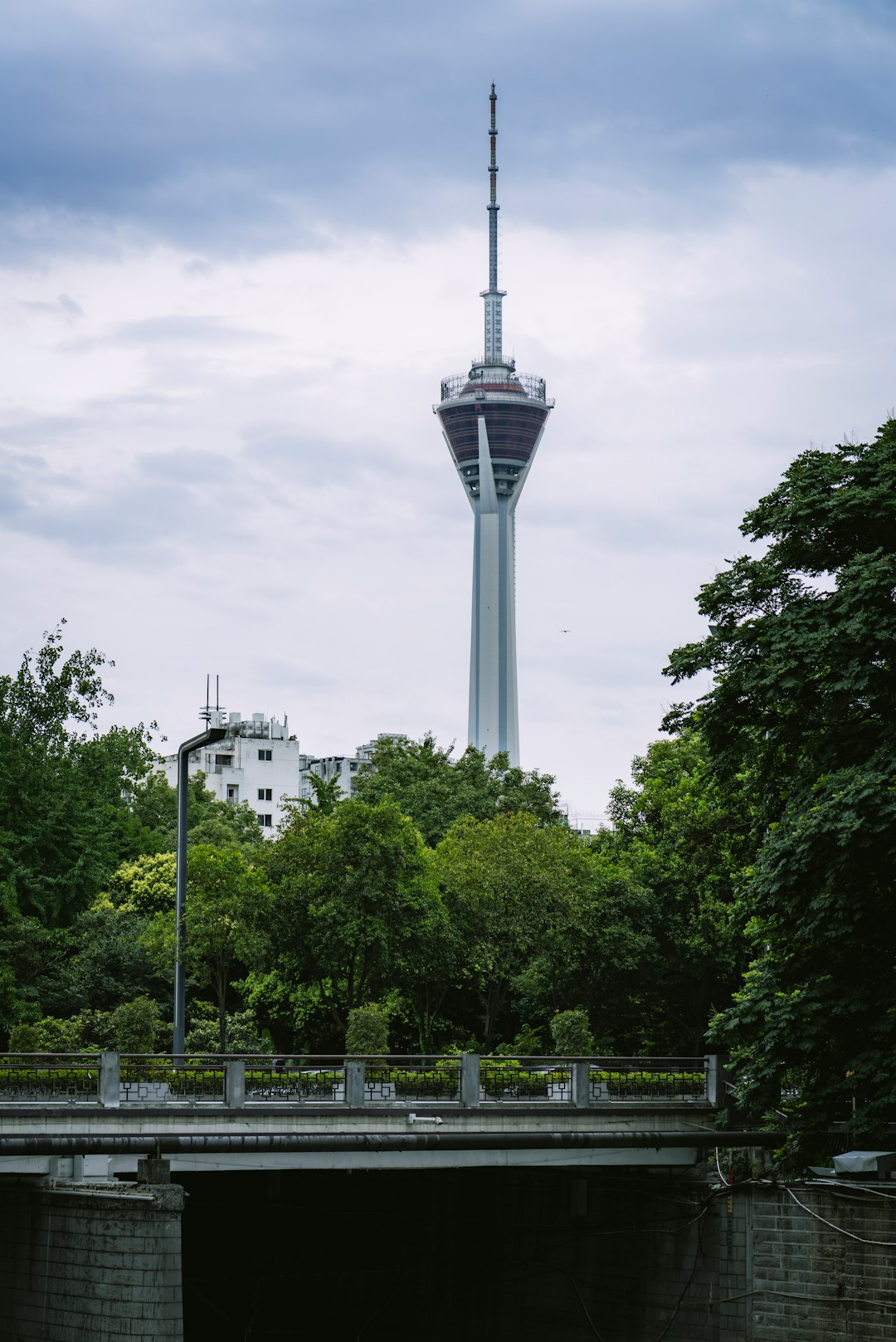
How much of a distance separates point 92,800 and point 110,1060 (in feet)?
98.1

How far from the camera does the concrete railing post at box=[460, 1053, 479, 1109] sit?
1140 inches

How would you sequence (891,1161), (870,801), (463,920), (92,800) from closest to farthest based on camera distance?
(870,801) → (891,1161) → (463,920) → (92,800)

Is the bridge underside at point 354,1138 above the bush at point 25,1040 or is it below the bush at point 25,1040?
below

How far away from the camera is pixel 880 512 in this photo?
26.4 meters

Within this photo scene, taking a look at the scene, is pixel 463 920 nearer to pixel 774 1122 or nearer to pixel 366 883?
pixel 366 883

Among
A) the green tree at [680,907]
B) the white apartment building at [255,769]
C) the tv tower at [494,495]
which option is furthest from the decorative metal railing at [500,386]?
the green tree at [680,907]

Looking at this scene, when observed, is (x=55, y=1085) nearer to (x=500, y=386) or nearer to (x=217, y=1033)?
(x=217, y=1033)

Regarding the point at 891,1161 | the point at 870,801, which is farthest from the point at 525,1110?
the point at 870,801

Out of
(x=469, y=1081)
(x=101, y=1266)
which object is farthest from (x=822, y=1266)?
(x=101, y=1266)

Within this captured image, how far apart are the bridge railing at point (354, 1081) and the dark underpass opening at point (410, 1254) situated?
2151 mm

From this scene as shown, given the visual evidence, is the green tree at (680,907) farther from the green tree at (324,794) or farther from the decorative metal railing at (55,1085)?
the decorative metal railing at (55,1085)

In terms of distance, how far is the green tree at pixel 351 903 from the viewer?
40.0 meters

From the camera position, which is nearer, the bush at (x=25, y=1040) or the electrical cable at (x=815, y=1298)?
the electrical cable at (x=815, y=1298)

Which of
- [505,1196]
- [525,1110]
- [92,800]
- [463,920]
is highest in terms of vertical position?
[92,800]
